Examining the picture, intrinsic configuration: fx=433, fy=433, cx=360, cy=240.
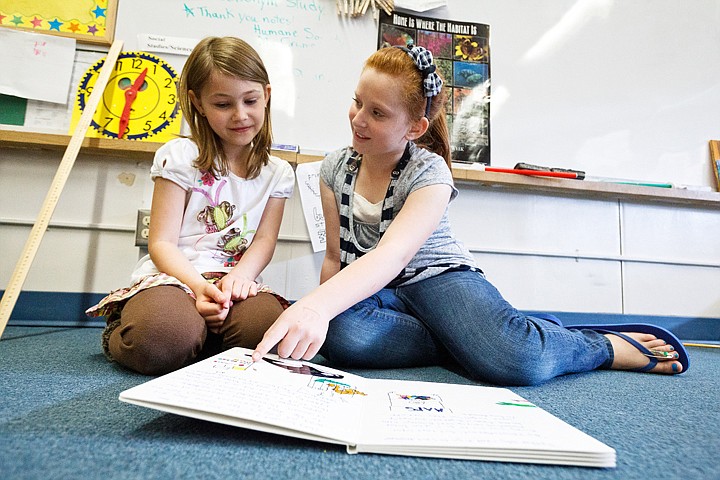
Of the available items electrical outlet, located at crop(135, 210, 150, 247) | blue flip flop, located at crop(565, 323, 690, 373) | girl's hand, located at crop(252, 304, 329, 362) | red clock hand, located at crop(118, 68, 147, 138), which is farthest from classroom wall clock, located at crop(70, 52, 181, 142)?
blue flip flop, located at crop(565, 323, 690, 373)

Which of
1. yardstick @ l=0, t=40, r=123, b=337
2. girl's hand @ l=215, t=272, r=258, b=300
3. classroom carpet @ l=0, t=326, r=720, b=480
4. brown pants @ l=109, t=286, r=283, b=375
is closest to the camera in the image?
classroom carpet @ l=0, t=326, r=720, b=480

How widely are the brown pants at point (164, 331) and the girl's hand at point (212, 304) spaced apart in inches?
0.5

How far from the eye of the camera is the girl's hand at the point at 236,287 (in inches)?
27.5

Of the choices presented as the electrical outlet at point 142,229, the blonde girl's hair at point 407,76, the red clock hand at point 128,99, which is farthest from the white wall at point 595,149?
the blonde girl's hair at point 407,76

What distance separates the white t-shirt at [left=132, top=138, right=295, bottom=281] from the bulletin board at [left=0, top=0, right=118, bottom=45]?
2.14 ft

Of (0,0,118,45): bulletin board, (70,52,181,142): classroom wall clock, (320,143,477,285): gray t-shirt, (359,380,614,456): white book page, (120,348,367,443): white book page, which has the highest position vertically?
(0,0,118,45): bulletin board

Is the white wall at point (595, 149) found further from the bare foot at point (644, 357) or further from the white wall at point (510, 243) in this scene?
the bare foot at point (644, 357)

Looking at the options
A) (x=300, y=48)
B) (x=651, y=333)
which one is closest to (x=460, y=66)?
(x=300, y=48)

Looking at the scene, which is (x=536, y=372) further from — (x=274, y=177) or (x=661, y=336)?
(x=274, y=177)

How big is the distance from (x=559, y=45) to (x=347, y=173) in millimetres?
1011

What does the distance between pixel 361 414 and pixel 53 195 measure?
38.2 inches

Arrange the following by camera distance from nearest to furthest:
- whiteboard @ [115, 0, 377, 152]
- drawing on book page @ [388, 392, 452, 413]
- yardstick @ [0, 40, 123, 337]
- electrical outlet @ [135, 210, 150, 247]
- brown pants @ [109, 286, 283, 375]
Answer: drawing on book page @ [388, 392, 452, 413] → brown pants @ [109, 286, 283, 375] → yardstick @ [0, 40, 123, 337] → electrical outlet @ [135, 210, 150, 247] → whiteboard @ [115, 0, 377, 152]

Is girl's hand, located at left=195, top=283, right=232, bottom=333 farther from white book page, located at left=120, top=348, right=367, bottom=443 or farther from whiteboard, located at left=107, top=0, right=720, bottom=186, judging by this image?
whiteboard, located at left=107, top=0, right=720, bottom=186

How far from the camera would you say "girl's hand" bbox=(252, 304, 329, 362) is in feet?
1.47
